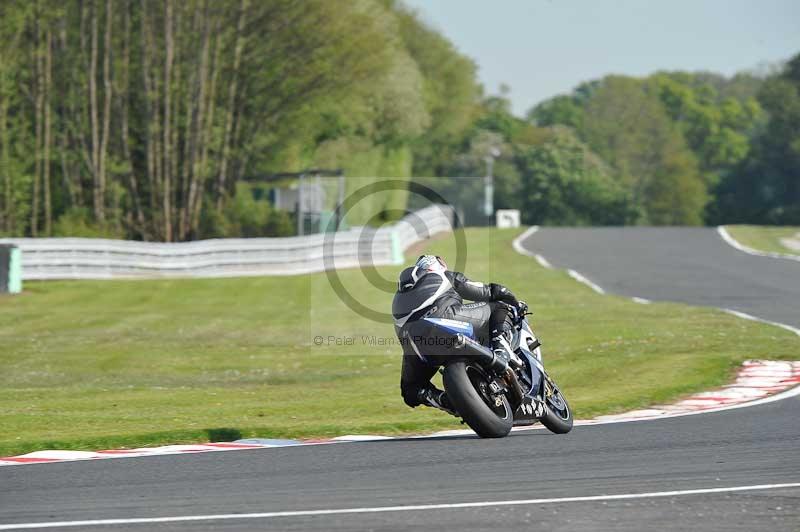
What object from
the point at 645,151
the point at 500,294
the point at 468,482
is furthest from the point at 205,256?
the point at 645,151

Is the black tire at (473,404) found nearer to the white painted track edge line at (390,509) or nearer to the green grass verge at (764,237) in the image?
the white painted track edge line at (390,509)

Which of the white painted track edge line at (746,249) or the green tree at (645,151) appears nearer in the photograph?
the white painted track edge line at (746,249)

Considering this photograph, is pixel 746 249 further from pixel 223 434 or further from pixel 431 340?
pixel 431 340

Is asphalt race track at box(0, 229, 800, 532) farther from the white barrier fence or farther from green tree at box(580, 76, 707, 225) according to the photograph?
green tree at box(580, 76, 707, 225)

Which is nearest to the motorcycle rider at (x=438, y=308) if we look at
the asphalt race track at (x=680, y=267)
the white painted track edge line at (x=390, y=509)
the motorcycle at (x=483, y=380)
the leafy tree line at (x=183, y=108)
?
the motorcycle at (x=483, y=380)

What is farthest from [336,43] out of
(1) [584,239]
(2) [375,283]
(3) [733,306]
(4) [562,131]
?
(4) [562,131]

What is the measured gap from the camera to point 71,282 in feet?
121

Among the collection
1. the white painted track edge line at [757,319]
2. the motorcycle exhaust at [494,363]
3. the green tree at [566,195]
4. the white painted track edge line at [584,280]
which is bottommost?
the white painted track edge line at [757,319]

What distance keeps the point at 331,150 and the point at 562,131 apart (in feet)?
214

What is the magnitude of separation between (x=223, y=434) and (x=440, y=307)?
8.91ft

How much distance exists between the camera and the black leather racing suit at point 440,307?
34.0ft

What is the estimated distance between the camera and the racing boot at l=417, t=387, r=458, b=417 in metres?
10.5

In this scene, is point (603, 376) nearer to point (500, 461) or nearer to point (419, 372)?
point (419, 372)

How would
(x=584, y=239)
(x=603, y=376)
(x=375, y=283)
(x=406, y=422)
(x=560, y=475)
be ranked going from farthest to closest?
(x=584, y=239), (x=375, y=283), (x=603, y=376), (x=406, y=422), (x=560, y=475)
